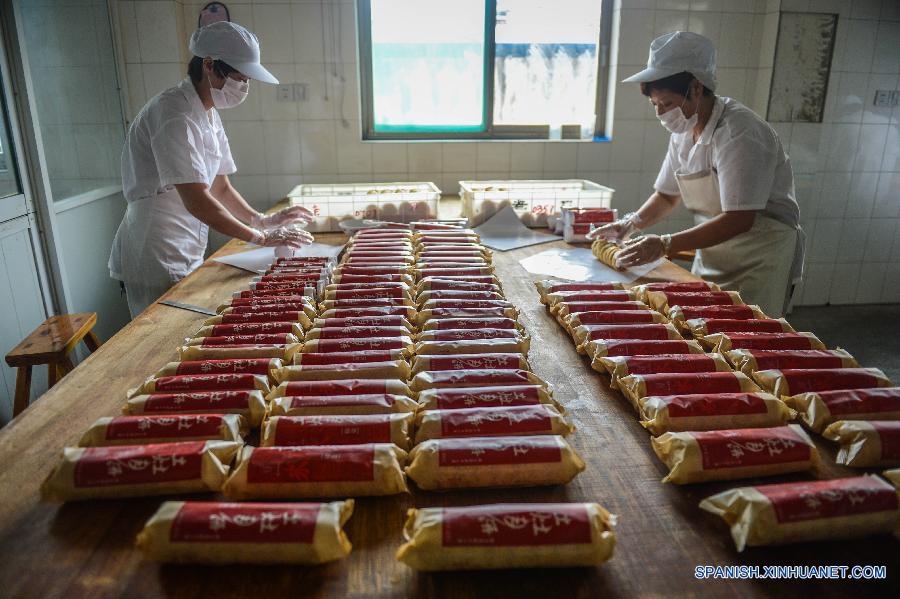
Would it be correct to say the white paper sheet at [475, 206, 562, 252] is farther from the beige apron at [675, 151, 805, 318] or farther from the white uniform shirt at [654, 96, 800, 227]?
the white uniform shirt at [654, 96, 800, 227]

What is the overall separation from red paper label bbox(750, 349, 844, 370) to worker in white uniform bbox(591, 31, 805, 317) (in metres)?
0.90

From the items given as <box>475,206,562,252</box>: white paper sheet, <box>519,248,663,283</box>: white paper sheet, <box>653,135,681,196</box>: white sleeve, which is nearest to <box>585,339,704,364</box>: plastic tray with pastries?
<box>519,248,663,283</box>: white paper sheet

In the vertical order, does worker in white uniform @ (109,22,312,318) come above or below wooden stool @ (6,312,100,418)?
above

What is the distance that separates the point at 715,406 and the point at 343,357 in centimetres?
80

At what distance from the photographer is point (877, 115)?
4.28m

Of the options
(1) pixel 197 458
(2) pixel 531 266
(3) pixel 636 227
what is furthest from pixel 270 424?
(3) pixel 636 227

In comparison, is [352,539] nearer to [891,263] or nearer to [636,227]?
[636,227]

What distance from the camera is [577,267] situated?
2.35 m

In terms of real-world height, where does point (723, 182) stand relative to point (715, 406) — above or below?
above

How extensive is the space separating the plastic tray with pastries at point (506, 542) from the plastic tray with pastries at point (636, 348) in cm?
62

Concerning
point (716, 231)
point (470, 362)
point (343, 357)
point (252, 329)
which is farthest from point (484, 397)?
point (716, 231)

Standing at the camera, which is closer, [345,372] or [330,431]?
[330,431]

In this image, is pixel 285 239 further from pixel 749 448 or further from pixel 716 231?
pixel 749 448

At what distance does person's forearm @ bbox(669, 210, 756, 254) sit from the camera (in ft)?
7.04
